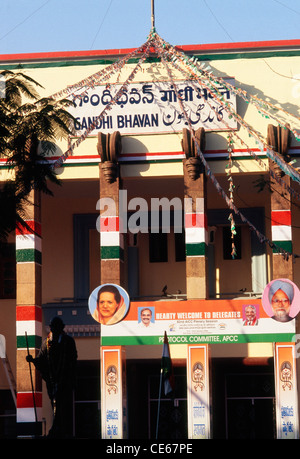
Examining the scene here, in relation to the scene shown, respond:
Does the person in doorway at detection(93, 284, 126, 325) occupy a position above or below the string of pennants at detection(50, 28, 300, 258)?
below

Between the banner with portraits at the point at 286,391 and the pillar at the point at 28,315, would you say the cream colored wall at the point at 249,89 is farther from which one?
the banner with portraits at the point at 286,391

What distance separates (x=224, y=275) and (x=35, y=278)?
6.67 meters

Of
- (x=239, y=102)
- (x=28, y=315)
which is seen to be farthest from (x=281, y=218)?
(x=28, y=315)

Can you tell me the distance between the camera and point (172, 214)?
29.9 meters

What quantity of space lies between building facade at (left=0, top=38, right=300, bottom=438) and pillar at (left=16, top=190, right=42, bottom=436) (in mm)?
37

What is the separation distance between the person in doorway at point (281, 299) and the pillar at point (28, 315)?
249 inches

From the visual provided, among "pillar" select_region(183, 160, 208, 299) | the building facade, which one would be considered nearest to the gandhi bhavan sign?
the building facade

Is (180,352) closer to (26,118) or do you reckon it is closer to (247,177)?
(247,177)

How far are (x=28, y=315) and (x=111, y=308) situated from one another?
2.30 m

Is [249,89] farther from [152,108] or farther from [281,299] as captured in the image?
[281,299]

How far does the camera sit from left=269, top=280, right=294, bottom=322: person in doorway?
83.4 ft

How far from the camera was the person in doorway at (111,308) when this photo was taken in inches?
1017

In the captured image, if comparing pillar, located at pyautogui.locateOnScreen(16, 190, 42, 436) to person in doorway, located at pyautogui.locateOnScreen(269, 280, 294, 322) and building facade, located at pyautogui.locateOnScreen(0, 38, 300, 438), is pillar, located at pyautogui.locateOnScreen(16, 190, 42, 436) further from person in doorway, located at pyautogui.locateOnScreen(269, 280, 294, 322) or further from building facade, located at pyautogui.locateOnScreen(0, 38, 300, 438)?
person in doorway, located at pyautogui.locateOnScreen(269, 280, 294, 322)
